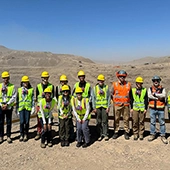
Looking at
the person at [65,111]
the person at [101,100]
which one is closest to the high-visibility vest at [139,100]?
the person at [101,100]

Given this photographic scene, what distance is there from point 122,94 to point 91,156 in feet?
6.30

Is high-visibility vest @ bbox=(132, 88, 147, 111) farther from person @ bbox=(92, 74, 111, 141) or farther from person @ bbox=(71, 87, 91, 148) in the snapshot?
person @ bbox=(71, 87, 91, 148)

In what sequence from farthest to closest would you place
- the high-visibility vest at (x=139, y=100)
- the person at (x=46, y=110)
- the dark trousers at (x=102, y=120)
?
the dark trousers at (x=102, y=120) < the high-visibility vest at (x=139, y=100) < the person at (x=46, y=110)

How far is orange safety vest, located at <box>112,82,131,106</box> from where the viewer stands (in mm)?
5918

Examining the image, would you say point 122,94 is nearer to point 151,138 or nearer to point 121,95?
point 121,95

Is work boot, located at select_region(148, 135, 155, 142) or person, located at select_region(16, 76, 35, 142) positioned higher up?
person, located at select_region(16, 76, 35, 142)

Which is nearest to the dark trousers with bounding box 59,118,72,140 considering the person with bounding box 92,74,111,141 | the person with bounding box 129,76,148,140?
the person with bounding box 92,74,111,141

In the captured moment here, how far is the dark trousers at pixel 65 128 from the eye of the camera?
19.1ft

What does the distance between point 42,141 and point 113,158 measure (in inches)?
81.2

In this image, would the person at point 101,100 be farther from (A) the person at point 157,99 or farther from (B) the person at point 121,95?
(A) the person at point 157,99

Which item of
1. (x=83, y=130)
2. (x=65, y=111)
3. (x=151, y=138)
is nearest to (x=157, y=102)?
(x=151, y=138)

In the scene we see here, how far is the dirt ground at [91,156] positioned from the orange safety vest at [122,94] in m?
1.18

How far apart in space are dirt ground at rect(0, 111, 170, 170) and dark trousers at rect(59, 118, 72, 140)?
12.3 inches

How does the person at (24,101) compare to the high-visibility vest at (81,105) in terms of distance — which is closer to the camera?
the high-visibility vest at (81,105)
